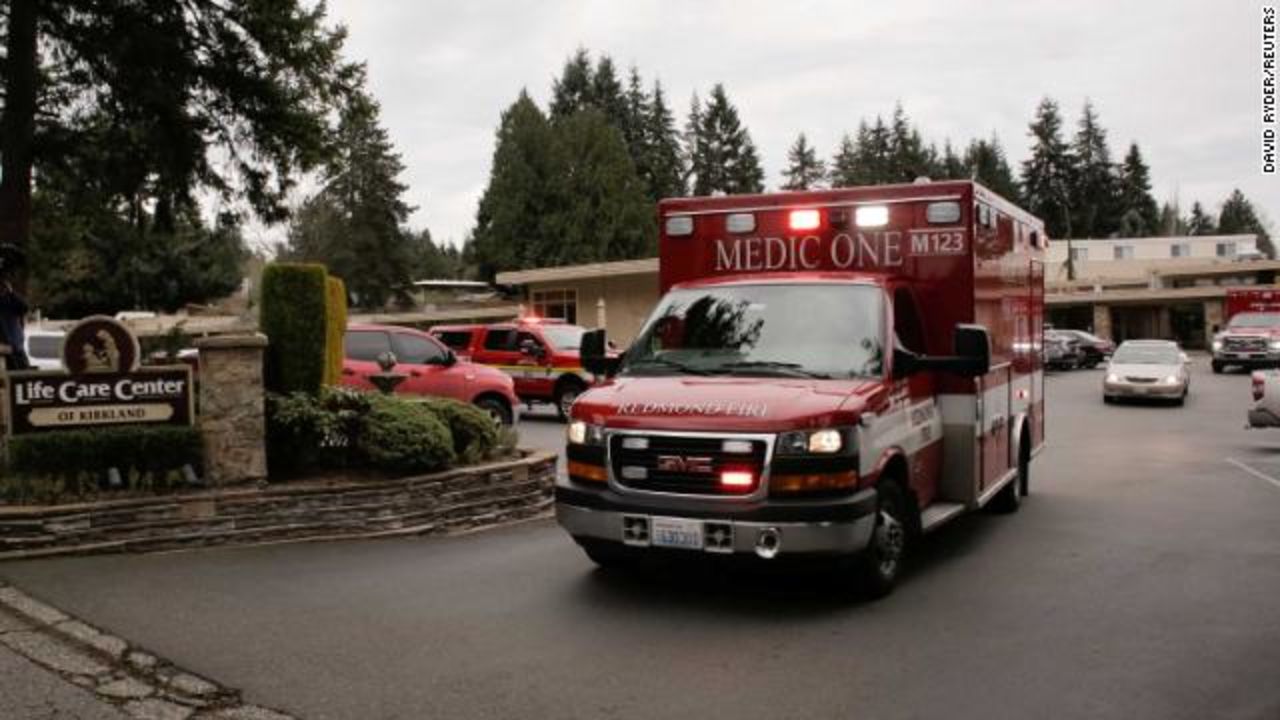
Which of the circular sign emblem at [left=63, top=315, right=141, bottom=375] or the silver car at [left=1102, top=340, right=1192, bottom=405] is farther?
the silver car at [left=1102, top=340, right=1192, bottom=405]

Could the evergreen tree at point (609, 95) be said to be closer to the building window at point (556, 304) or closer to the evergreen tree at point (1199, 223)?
the building window at point (556, 304)

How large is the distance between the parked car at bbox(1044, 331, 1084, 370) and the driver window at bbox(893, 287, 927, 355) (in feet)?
121

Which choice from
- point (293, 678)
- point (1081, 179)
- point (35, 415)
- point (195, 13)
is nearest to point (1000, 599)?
point (293, 678)

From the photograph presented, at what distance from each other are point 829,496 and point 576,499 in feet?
5.44

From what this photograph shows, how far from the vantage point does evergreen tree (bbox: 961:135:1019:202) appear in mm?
112787

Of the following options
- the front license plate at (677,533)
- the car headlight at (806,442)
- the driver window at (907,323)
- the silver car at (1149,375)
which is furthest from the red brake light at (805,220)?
the silver car at (1149,375)

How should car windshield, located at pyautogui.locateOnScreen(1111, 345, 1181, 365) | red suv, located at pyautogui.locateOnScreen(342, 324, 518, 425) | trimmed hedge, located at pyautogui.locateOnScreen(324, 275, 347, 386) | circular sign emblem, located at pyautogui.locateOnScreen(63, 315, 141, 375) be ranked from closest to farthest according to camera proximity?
circular sign emblem, located at pyautogui.locateOnScreen(63, 315, 141, 375), trimmed hedge, located at pyautogui.locateOnScreen(324, 275, 347, 386), red suv, located at pyautogui.locateOnScreen(342, 324, 518, 425), car windshield, located at pyautogui.locateOnScreen(1111, 345, 1181, 365)

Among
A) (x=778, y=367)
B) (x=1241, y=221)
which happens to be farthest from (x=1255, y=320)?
(x=1241, y=221)

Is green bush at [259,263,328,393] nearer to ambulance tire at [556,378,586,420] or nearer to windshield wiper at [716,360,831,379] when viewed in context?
windshield wiper at [716,360,831,379]

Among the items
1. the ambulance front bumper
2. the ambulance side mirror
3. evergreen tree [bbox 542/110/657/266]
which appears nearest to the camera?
the ambulance front bumper

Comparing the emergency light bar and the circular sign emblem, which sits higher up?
the emergency light bar

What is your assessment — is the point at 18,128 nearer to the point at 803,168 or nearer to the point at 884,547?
the point at 884,547

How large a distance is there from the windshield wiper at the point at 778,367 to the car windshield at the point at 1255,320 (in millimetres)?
A: 36431

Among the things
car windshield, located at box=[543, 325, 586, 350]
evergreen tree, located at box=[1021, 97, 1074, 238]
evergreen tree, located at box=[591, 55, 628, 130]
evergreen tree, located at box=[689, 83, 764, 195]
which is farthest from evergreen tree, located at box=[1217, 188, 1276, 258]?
car windshield, located at box=[543, 325, 586, 350]
